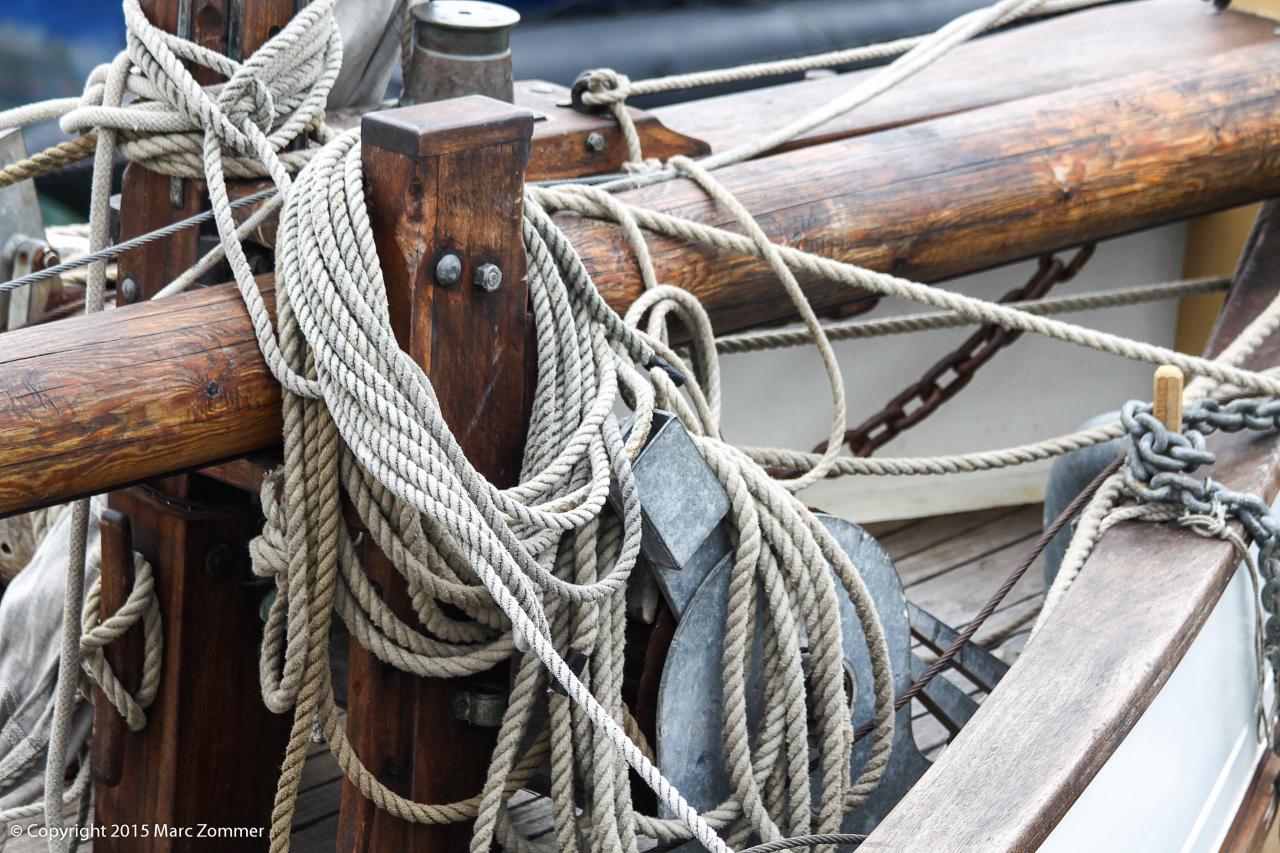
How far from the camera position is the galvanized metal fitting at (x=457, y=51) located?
1.95m

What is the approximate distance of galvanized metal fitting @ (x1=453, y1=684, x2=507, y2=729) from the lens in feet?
5.13

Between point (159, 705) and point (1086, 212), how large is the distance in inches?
61.0

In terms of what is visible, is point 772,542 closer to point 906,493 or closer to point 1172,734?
point 1172,734

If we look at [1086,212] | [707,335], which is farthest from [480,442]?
Answer: [1086,212]

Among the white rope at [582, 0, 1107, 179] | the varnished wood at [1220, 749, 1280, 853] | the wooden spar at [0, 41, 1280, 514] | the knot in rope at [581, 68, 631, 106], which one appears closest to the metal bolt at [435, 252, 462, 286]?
the wooden spar at [0, 41, 1280, 514]

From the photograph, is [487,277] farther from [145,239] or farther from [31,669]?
[31,669]

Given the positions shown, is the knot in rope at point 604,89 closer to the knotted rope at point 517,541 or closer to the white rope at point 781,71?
the white rope at point 781,71

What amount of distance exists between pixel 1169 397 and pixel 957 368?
130cm

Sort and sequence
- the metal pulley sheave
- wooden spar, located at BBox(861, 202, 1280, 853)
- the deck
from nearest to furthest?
wooden spar, located at BBox(861, 202, 1280, 853) < the metal pulley sheave < the deck

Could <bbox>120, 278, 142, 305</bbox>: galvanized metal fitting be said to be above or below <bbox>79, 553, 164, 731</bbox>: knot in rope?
above

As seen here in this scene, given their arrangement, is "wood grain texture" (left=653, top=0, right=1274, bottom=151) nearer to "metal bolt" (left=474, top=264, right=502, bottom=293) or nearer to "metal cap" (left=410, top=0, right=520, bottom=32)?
"metal cap" (left=410, top=0, right=520, bottom=32)

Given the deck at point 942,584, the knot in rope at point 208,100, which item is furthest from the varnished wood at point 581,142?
the deck at point 942,584

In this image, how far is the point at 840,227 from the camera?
2014mm

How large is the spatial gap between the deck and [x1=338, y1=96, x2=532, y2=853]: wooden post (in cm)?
64
